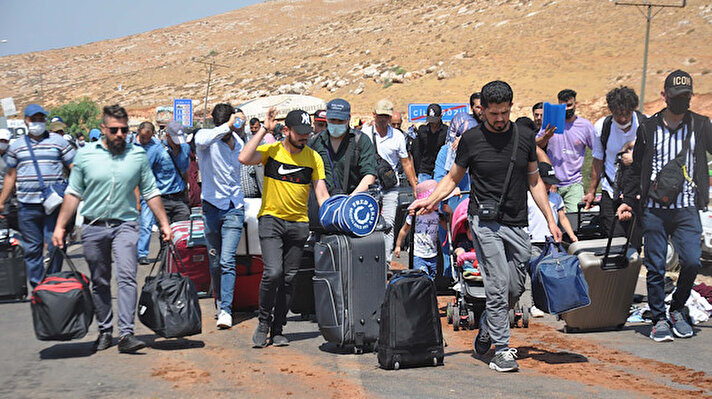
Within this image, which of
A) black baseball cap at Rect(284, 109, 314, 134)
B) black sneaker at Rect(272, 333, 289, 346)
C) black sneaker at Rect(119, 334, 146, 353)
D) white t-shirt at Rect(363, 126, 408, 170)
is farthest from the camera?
white t-shirt at Rect(363, 126, 408, 170)

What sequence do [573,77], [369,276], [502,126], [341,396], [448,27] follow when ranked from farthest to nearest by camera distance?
[448,27] < [573,77] < [369,276] < [502,126] < [341,396]

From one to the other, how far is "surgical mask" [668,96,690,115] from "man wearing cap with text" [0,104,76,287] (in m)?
6.20

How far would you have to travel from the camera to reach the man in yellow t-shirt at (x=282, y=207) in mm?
7949

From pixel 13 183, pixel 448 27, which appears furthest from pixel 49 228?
pixel 448 27

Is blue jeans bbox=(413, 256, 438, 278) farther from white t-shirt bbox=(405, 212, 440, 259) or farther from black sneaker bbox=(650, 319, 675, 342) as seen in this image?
black sneaker bbox=(650, 319, 675, 342)

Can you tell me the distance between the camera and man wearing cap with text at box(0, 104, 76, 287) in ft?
31.5

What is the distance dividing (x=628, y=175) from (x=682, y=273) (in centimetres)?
109

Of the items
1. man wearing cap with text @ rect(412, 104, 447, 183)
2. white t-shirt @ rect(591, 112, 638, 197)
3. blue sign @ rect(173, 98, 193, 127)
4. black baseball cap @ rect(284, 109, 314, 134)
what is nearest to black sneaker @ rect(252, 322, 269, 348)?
black baseball cap @ rect(284, 109, 314, 134)

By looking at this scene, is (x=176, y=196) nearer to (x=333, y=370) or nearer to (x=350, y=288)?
(x=350, y=288)

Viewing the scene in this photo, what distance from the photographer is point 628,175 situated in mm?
8836

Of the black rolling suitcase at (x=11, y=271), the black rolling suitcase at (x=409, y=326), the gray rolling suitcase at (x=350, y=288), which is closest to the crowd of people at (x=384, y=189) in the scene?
the black rolling suitcase at (x=409, y=326)

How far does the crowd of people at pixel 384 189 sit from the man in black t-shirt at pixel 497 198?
11mm

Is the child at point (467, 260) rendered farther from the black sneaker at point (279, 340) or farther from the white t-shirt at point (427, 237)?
the black sneaker at point (279, 340)

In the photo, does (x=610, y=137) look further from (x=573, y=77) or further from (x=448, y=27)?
(x=448, y=27)
